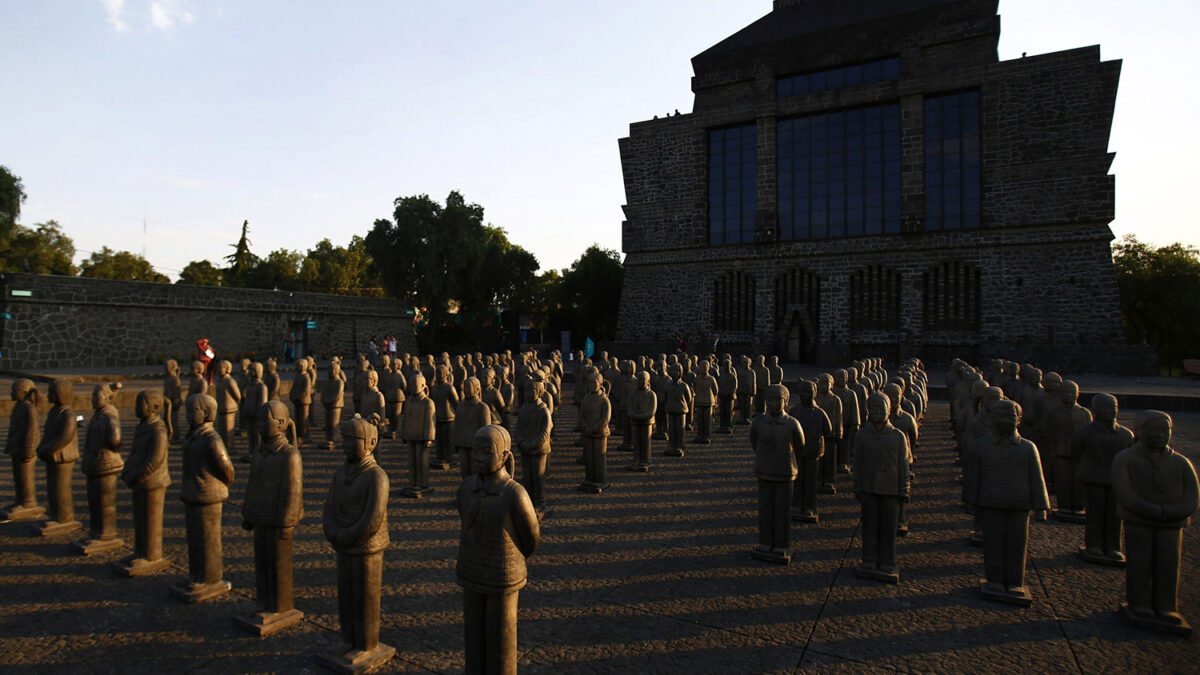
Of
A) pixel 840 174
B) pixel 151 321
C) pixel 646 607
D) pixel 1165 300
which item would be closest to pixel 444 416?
pixel 646 607

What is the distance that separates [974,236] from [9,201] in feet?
165

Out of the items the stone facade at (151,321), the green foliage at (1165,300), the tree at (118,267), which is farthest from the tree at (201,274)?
the green foliage at (1165,300)

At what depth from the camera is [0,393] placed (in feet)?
50.3

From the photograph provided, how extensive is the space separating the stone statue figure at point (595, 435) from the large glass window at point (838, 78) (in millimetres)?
28173

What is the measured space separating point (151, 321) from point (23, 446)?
21252 millimetres

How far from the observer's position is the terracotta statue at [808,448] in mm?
6762

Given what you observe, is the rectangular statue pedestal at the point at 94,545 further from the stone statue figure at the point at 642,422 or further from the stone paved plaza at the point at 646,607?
the stone statue figure at the point at 642,422

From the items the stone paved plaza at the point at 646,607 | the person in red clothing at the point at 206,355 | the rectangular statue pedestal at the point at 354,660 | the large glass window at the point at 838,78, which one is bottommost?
the stone paved plaza at the point at 646,607

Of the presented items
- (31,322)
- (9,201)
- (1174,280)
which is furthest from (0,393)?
(1174,280)

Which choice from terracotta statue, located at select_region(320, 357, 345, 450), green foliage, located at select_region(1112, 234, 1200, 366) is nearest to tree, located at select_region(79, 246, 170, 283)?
terracotta statue, located at select_region(320, 357, 345, 450)

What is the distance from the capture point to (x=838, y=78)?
31.0 metres

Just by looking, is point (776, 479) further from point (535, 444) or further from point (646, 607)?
point (535, 444)

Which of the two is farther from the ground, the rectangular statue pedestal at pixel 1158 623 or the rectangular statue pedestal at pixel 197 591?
the rectangular statue pedestal at pixel 197 591

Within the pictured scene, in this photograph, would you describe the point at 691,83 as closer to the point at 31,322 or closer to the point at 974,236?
the point at 974,236
